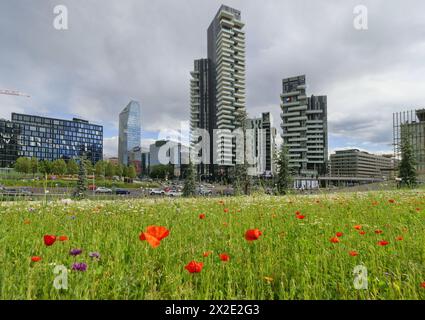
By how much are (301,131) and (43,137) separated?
396ft

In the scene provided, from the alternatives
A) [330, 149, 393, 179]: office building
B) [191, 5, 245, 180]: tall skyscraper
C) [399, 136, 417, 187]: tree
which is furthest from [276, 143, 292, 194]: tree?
[330, 149, 393, 179]: office building

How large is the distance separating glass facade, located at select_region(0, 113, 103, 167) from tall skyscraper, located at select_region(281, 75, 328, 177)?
8339cm

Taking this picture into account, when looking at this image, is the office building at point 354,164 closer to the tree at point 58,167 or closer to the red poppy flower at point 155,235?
the tree at point 58,167

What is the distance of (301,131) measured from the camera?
9681 cm

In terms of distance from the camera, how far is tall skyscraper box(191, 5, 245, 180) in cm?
10375

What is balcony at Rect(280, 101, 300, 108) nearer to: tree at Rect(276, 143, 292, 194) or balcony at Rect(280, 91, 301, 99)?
balcony at Rect(280, 91, 301, 99)

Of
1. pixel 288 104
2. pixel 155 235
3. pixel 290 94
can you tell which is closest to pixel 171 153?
pixel 288 104

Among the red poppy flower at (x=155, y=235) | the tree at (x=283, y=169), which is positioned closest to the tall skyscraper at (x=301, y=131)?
the tree at (x=283, y=169)

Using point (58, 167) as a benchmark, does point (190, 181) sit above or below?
below

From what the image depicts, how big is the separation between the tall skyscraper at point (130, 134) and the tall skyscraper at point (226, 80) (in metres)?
82.1

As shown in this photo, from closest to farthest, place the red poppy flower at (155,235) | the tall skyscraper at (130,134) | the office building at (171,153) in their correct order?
the red poppy flower at (155,235) → the office building at (171,153) → the tall skyscraper at (130,134)

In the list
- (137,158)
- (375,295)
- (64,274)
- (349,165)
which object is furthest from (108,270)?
(137,158)

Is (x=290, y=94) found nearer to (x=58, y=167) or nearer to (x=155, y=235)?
(x=58, y=167)

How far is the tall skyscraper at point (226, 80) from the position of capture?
4085 inches
